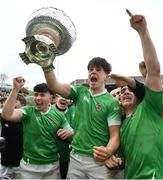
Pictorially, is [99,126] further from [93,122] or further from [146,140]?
[146,140]

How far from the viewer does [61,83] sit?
4184 millimetres

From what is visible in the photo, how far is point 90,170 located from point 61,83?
991 mm

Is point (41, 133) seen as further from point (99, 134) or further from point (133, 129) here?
point (133, 129)

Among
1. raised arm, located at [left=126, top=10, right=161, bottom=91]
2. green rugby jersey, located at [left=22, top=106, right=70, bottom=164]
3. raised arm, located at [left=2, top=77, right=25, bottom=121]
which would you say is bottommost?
green rugby jersey, located at [left=22, top=106, right=70, bottom=164]

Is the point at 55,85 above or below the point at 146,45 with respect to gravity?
below

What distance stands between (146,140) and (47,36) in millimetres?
1302

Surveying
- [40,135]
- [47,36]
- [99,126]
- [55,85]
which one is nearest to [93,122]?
[99,126]

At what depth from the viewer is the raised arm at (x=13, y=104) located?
4746 millimetres

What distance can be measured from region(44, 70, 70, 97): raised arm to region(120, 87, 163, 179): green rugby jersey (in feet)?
2.87

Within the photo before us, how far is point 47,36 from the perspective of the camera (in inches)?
142

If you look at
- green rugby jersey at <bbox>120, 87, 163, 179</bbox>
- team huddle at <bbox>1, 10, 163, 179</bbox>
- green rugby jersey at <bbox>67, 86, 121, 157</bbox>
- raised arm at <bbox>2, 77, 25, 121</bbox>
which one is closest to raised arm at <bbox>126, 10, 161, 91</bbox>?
team huddle at <bbox>1, 10, 163, 179</bbox>

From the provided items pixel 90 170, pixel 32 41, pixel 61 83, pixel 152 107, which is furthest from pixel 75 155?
pixel 32 41

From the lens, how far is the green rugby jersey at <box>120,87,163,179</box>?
3.46 metres

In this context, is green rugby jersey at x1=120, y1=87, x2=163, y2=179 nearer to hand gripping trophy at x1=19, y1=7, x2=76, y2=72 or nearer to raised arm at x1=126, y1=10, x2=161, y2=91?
raised arm at x1=126, y1=10, x2=161, y2=91
